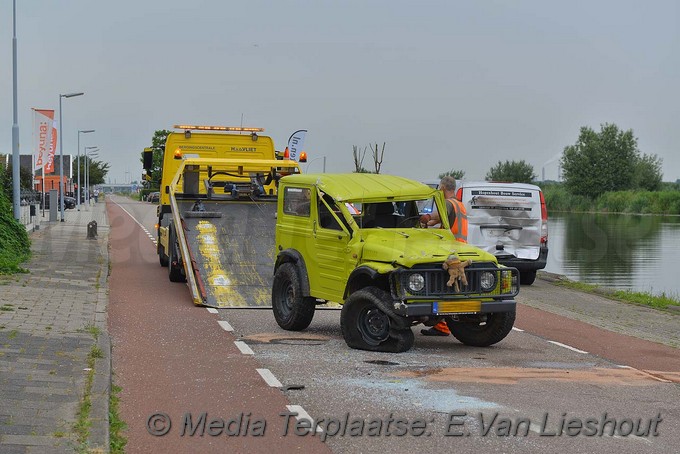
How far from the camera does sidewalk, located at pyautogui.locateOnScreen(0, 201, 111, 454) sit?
690cm

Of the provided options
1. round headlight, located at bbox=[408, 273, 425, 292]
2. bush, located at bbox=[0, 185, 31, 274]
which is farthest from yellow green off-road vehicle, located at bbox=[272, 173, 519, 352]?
bush, located at bbox=[0, 185, 31, 274]

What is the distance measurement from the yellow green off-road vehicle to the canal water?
10.2 meters

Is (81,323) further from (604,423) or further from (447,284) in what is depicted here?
(604,423)

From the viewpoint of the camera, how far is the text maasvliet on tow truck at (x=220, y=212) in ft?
51.5

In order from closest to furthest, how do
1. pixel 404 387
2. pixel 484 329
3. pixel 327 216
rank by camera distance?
1. pixel 404 387
2. pixel 484 329
3. pixel 327 216

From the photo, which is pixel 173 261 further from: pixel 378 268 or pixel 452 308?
pixel 452 308

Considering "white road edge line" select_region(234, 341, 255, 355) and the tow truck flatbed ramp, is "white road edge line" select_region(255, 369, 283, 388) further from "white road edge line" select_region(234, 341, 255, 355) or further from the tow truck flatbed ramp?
the tow truck flatbed ramp

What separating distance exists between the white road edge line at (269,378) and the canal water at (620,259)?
13.0 m

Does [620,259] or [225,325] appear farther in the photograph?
[620,259]

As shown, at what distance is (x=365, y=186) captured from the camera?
1205cm

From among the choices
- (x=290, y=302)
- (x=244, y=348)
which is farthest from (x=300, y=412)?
(x=290, y=302)

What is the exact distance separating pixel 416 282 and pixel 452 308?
51cm

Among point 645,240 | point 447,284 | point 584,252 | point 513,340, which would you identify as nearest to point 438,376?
point 447,284

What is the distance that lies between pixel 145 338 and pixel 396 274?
3453 mm
